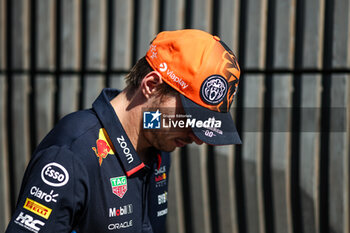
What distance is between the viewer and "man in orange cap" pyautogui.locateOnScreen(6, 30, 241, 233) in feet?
4.76

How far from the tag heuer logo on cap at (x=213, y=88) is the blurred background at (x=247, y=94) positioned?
5.68 ft

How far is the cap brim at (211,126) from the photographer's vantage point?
161 centimetres

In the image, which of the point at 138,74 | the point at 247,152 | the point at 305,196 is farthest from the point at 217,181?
the point at 138,74

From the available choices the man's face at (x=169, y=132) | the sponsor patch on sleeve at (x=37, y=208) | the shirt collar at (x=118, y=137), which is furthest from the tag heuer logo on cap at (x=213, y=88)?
the sponsor patch on sleeve at (x=37, y=208)

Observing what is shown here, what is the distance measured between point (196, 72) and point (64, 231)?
77cm

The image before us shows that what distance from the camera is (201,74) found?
5.22 feet

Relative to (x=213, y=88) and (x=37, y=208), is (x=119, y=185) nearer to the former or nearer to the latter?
(x=37, y=208)

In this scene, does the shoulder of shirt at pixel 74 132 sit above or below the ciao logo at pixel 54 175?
above

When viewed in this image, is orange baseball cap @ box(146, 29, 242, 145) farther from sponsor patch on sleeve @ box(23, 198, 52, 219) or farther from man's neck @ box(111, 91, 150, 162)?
sponsor patch on sleeve @ box(23, 198, 52, 219)

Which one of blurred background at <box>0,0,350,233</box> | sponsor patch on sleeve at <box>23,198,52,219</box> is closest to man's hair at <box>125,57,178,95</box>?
sponsor patch on sleeve at <box>23,198,52,219</box>

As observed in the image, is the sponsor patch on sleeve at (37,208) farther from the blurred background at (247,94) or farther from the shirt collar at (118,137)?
the blurred background at (247,94)

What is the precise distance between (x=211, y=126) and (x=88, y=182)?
536 millimetres

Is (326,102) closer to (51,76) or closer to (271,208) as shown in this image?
(271,208)

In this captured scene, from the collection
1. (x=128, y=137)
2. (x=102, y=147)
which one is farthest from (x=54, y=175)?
(x=128, y=137)
